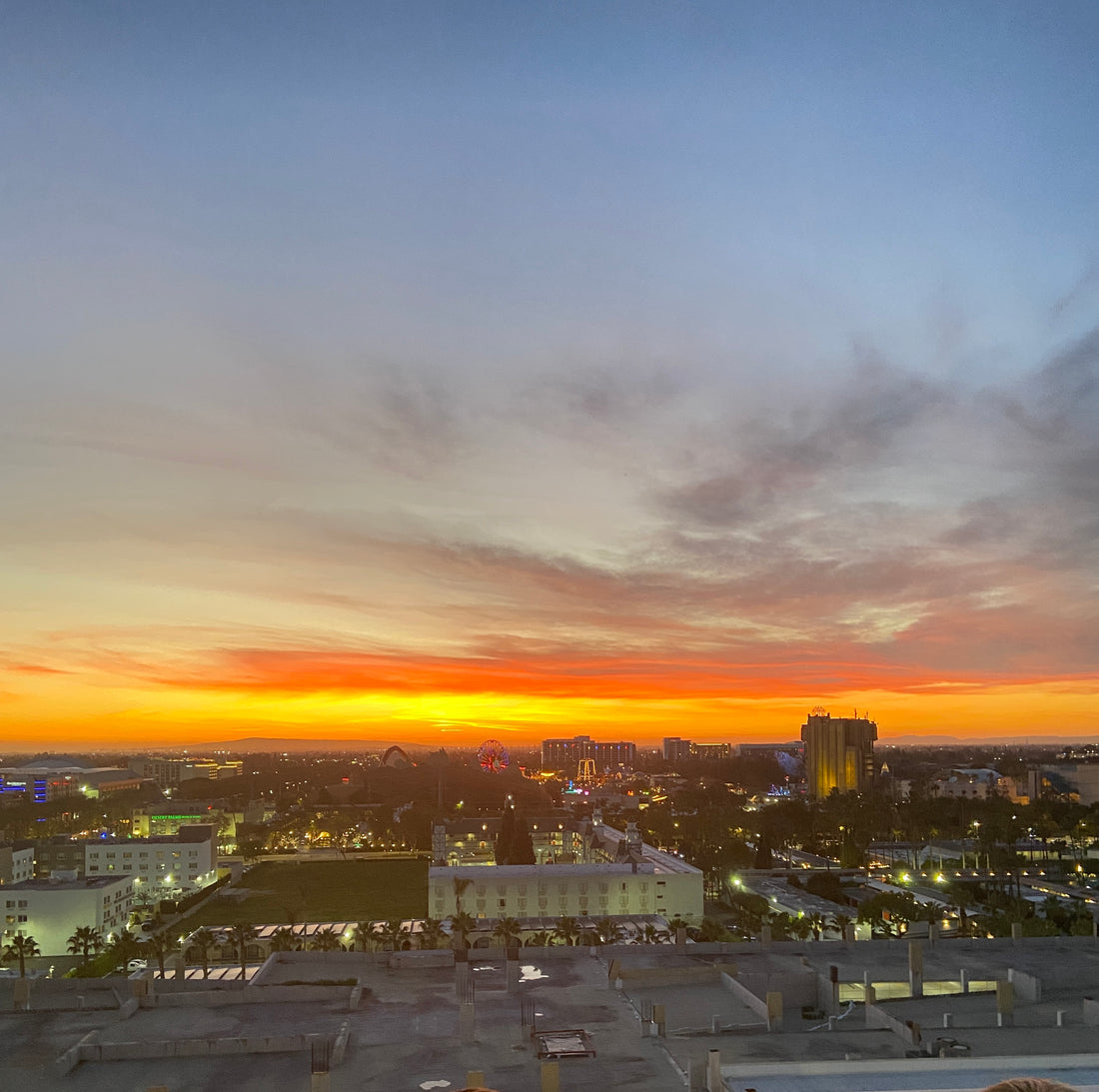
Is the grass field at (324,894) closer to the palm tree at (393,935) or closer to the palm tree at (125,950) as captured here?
the palm tree at (125,950)

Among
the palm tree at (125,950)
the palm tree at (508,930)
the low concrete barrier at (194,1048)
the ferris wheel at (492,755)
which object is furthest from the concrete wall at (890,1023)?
the ferris wheel at (492,755)

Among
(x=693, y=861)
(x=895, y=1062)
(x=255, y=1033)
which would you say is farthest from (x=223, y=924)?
(x=895, y=1062)

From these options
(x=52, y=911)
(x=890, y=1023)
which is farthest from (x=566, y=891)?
(x=890, y=1023)

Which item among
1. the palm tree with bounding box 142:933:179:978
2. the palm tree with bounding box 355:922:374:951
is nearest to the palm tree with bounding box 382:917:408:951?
the palm tree with bounding box 355:922:374:951

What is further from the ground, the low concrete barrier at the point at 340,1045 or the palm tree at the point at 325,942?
the low concrete barrier at the point at 340,1045

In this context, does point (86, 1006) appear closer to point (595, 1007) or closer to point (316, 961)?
point (316, 961)

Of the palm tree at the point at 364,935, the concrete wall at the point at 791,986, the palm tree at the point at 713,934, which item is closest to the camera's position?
the concrete wall at the point at 791,986
